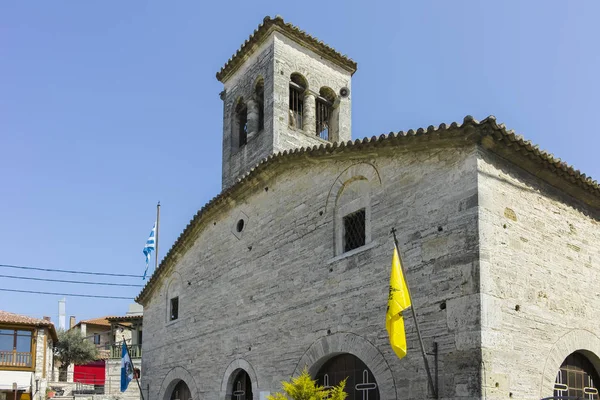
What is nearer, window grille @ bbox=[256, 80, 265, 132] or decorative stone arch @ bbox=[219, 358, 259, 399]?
decorative stone arch @ bbox=[219, 358, 259, 399]

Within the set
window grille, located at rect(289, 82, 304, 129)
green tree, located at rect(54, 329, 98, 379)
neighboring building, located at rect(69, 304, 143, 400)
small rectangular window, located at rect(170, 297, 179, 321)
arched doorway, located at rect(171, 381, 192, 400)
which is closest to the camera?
arched doorway, located at rect(171, 381, 192, 400)

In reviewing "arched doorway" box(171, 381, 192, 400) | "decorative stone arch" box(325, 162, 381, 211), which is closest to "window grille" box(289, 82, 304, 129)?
"decorative stone arch" box(325, 162, 381, 211)

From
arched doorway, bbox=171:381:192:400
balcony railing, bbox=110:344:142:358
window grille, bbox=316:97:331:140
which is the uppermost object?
window grille, bbox=316:97:331:140

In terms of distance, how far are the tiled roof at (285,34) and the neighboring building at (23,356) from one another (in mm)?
16896

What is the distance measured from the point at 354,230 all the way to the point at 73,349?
28881 millimetres

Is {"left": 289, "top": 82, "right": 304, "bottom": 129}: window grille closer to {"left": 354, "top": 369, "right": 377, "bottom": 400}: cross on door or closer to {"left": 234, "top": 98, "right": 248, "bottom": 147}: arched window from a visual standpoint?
{"left": 234, "top": 98, "right": 248, "bottom": 147}: arched window

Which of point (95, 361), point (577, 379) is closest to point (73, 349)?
point (95, 361)

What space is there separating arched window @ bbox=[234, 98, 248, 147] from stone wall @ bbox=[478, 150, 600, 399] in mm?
9354

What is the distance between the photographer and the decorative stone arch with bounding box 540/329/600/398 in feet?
28.7

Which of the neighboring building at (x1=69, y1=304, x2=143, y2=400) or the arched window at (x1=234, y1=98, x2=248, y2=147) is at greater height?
the arched window at (x1=234, y1=98, x2=248, y2=147)

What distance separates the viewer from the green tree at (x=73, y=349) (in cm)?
3519

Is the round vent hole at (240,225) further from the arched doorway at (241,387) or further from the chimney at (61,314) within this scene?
the chimney at (61,314)

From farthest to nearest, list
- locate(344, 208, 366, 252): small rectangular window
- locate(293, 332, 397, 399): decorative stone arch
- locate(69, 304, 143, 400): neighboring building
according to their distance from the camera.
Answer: locate(69, 304, 143, 400): neighboring building
locate(344, 208, 366, 252): small rectangular window
locate(293, 332, 397, 399): decorative stone arch

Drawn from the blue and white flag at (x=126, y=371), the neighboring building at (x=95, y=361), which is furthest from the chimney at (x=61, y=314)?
the blue and white flag at (x=126, y=371)
